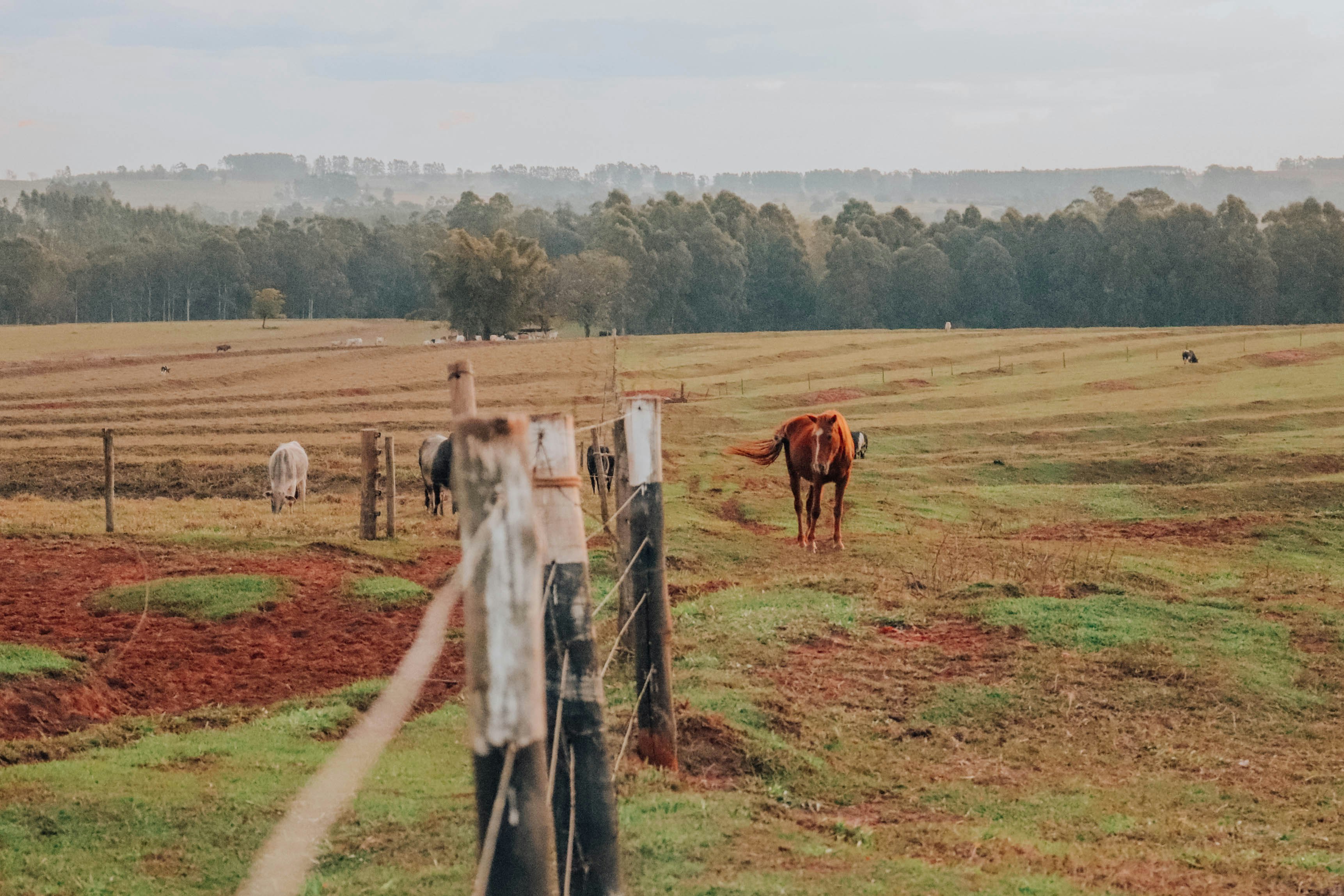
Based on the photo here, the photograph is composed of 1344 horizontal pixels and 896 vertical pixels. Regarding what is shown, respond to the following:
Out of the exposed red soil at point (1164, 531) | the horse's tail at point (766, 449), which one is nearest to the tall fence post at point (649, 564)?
the horse's tail at point (766, 449)

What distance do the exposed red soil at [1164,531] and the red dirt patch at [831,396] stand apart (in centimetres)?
2430

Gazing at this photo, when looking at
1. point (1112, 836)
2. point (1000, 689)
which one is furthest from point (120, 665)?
point (1112, 836)

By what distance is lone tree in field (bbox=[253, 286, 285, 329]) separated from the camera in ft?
353

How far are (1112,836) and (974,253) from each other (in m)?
101

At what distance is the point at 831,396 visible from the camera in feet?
158

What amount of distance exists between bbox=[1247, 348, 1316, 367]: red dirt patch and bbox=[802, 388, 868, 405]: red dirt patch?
18.2 m

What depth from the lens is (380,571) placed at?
49.2 ft

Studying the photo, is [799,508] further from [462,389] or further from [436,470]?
[462,389]

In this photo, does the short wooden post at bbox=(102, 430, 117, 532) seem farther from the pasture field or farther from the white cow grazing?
the white cow grazing

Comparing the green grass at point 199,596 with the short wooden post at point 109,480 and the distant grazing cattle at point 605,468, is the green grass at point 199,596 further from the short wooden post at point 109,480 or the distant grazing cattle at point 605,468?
the distant grazing cattle at point 605,468

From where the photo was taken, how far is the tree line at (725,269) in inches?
3620

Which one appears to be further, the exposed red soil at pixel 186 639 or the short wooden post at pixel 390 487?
the short wooden post at pixel 390 487

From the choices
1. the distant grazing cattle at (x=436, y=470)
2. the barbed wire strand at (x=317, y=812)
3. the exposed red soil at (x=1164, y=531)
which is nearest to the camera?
the barbed wire strand at (x=317, y=812)

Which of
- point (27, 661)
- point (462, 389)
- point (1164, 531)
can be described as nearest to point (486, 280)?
point (1164, 531)
